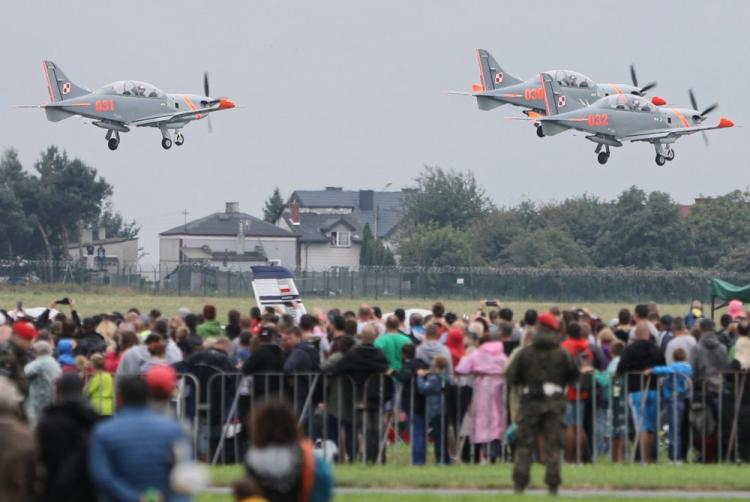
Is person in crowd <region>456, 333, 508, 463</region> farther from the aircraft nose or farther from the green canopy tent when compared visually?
the aircraft nose

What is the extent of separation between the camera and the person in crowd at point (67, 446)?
456 inches

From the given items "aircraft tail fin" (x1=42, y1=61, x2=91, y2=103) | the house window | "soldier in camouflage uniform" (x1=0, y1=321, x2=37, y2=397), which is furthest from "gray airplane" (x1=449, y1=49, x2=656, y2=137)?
the house window

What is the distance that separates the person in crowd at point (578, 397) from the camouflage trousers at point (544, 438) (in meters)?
3.85

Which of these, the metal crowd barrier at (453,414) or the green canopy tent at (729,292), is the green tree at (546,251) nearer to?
the green canopy tent at (729,292)

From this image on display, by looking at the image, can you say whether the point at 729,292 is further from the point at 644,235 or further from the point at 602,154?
the point at 644,235

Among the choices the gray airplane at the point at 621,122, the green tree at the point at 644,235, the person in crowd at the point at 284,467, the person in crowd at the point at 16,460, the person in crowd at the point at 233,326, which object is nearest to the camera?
the person in crowd at the point at 284,467

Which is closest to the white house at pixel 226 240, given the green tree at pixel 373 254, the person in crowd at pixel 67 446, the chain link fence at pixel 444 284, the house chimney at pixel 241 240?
the house chimney at pixel 241 240

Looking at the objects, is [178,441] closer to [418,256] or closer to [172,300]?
[172,300]

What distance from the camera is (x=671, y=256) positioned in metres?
114

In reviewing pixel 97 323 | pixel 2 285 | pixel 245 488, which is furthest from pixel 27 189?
pixel 245 488

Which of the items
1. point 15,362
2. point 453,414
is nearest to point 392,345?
point 453,414

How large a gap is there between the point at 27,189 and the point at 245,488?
4547 inches

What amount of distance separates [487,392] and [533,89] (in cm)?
5505

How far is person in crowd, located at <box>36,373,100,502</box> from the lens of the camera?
11586 mm
